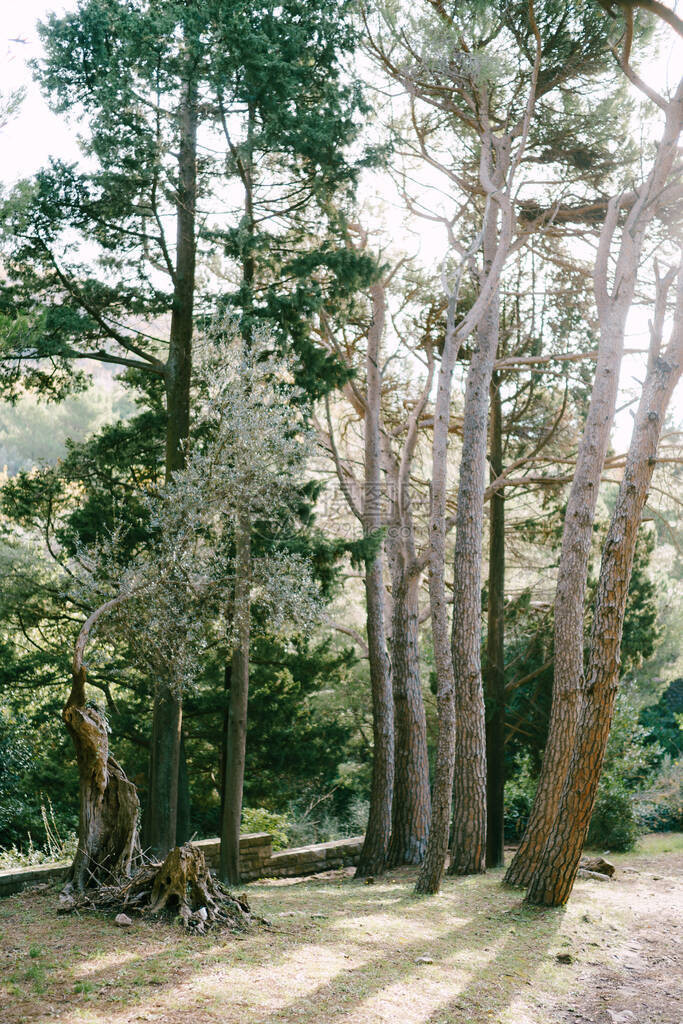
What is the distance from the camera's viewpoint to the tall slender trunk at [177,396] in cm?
977

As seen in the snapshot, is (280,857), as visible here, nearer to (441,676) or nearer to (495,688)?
(495,688)

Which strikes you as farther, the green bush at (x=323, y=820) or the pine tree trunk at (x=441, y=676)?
the green bush at (x=323, y=820)

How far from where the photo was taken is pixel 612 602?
24.1 feet

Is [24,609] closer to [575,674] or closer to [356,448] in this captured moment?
[356,448]

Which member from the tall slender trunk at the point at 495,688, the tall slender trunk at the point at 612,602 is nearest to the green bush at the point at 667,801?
the tall slender trunk at the point at 495,688

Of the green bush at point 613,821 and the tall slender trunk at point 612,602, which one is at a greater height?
the tall slender trunk at point 612,602

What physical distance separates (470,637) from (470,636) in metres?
0.01

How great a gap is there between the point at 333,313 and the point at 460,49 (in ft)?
10.7

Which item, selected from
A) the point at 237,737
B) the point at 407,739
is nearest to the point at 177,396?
the point at 237,737

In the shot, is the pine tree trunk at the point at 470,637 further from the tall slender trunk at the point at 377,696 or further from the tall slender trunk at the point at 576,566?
the tall slender trunk at the point at 377,696

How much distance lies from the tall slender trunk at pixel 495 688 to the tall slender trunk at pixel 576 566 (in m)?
2.56

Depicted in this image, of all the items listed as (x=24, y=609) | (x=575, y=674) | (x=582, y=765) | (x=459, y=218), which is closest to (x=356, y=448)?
(x=459, y=218)

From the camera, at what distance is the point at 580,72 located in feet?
34.0

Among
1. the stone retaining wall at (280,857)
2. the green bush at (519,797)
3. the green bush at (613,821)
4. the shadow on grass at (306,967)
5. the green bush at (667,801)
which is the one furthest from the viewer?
the green bush at (667,801)
